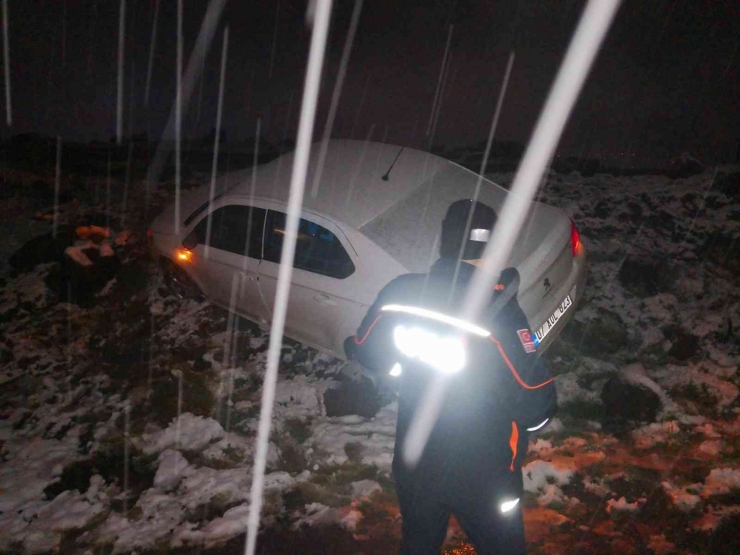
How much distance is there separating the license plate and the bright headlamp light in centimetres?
123

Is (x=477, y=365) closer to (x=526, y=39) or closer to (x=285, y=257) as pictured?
(x=285, y=257)

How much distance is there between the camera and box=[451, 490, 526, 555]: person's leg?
71.1 inches

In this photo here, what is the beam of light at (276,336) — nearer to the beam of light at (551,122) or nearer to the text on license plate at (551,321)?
the beam of light at (551,122)

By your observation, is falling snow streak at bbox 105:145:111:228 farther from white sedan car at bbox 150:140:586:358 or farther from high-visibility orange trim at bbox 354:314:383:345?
high-visibility orange trim at bbox 354:314:383:345

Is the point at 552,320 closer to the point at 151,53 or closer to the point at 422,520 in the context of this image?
the point at 422,520

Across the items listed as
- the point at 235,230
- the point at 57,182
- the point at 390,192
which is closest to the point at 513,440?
the point at 390,192

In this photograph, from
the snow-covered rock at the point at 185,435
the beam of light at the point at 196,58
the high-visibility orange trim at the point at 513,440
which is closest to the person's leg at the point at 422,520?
the high-visibility orange trim at the point at 513,440

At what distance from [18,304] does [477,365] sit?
18.2ft

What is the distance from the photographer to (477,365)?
1.69 meters

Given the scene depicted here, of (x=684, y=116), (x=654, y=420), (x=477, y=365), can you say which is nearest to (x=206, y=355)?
(x=477, y=365)

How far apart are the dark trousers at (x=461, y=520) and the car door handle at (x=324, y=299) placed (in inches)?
64.0

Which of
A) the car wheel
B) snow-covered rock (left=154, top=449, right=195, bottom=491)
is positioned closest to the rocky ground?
snow-covered rock (left=154, top=449, right=195, bottom=491)

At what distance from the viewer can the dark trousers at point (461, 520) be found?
181cm

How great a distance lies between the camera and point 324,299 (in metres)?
3.38
